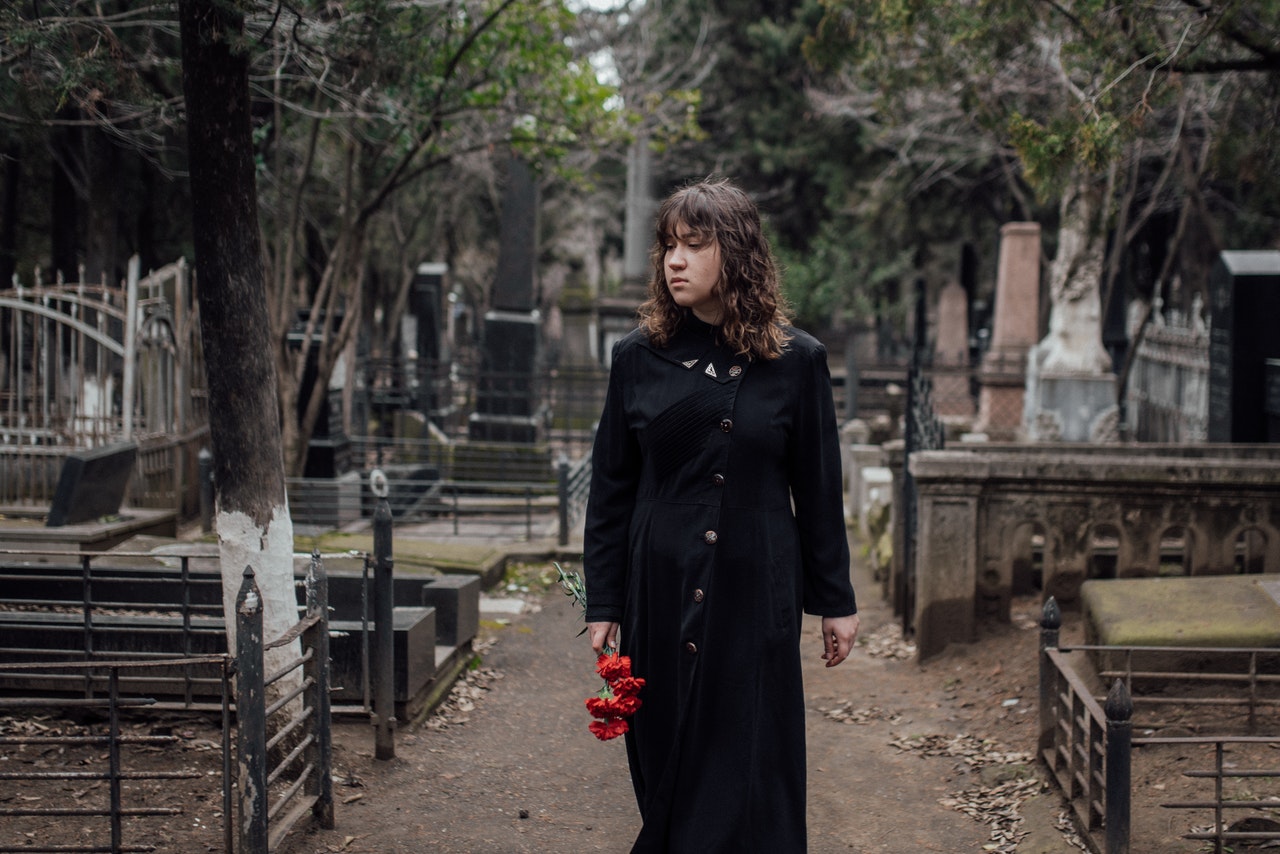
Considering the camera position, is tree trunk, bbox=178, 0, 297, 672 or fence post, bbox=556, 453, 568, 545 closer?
tree trunk, bbox=178, 0, 297, 672

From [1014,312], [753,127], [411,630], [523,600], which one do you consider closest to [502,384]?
[523,600]

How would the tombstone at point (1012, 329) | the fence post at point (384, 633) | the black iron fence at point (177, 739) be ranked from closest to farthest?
the black iron fence at point (177, 739) → the fence post at point (384, 633) → the tombstone at point (1012, 329)

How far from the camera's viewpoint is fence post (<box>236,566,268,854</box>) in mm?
A: 4344

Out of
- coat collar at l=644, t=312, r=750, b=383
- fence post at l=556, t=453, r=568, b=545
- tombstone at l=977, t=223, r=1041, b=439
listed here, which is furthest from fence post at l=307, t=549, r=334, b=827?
tombstone at l=977, t=223, r=1041, b=439

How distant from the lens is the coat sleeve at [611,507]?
393 cm

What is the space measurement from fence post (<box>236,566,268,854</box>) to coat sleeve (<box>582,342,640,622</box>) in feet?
4.05

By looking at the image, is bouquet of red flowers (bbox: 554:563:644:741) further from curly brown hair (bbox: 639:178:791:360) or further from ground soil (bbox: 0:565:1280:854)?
ground soil (bbox: 0:565:1280:854)

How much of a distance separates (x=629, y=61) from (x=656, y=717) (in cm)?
2318

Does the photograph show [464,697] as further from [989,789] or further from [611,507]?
[611,507]

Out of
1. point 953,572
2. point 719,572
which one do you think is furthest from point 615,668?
point 953,572

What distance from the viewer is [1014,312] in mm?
22781

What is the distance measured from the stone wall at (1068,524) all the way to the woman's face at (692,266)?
14.1 feet

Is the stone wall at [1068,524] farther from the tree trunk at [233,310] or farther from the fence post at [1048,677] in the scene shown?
the tree trunk at [233,310]

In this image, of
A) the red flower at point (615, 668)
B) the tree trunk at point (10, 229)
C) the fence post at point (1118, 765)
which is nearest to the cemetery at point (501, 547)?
the fence post at point (1118, 765)
